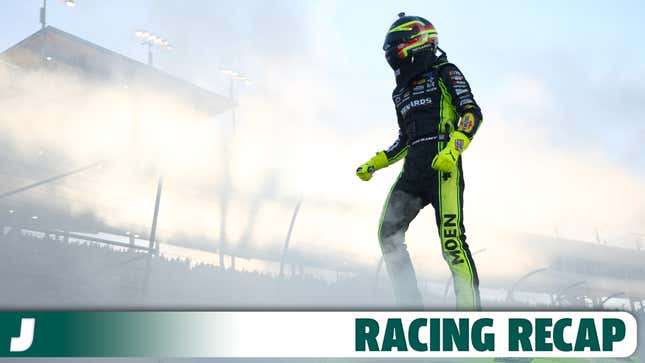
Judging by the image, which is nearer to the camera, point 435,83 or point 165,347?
point 165,347

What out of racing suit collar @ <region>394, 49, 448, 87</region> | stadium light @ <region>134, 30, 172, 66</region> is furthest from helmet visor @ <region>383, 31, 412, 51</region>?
stadium light @ <region>134, 30, 172, 66</region>

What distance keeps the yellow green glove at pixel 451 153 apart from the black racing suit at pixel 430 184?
0.09 metres

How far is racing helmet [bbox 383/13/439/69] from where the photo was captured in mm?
4898

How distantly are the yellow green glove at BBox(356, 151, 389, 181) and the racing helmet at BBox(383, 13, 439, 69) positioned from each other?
924mm

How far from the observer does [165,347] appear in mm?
3787

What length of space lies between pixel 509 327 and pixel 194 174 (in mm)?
23989

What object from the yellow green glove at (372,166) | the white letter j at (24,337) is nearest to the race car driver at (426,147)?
the yellow green glove at (372,166)

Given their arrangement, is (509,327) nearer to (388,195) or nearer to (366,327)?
(366,327)

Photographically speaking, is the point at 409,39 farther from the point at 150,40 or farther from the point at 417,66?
the point at 150,40

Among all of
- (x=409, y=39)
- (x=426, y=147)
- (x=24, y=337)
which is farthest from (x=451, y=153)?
(x=24, y=337)

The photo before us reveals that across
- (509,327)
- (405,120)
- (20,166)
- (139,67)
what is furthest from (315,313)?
(139,67)

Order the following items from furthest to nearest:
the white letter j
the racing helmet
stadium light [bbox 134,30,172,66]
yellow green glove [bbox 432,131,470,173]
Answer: stadium light [bbox 134,30,172,66], the racing helmet, yellow green glove [bbox 432,131,470,173], the white letter j

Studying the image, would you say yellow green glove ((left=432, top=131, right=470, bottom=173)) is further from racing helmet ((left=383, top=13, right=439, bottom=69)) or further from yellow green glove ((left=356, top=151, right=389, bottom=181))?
yellow green glove ((left=356, top=151, right=389, bottom=181))

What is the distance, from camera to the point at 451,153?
14.3 ft
